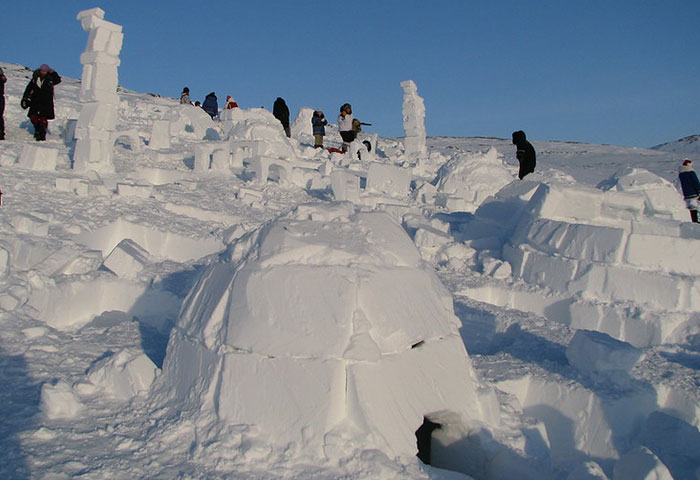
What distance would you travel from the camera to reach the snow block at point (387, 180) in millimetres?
11922

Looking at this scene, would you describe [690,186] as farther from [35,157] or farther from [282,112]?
[282,112]

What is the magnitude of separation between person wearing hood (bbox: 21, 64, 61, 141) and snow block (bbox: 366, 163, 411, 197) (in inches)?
250

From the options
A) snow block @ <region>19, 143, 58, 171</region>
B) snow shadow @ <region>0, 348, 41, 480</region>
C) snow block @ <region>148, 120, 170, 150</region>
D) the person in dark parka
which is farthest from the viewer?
snow block @ <region>148, 120, 170, 150</region>

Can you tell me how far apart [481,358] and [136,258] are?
362 centimetres

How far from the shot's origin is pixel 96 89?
9430mm

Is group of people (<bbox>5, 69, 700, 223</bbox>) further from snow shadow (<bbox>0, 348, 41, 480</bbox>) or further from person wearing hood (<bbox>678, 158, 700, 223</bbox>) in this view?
snow shadow (<bbox>0, 348, 41, 480</bbox>)

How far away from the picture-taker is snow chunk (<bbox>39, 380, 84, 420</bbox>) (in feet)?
10.8

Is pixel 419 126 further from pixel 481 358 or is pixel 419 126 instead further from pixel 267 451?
pixel 267 451

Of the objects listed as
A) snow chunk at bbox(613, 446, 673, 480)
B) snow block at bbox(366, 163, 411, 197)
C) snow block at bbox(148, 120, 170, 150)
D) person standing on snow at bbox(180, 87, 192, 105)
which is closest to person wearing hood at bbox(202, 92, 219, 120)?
person standing on snow at bbox(180, 87, 192, 105)

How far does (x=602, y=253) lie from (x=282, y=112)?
12.6 m

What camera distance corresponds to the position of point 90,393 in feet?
A: 11.9

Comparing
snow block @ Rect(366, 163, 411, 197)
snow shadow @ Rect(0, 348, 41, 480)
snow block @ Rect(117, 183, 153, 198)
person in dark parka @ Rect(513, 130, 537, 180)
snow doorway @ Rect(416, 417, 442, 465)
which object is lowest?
snow doorway @ Rect(416, 417, 442, 465)

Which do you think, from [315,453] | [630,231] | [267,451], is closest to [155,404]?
[267,451]

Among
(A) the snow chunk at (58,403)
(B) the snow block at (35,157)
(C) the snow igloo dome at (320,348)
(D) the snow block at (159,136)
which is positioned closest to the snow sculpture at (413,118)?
(D) the snow block at (159,136)
